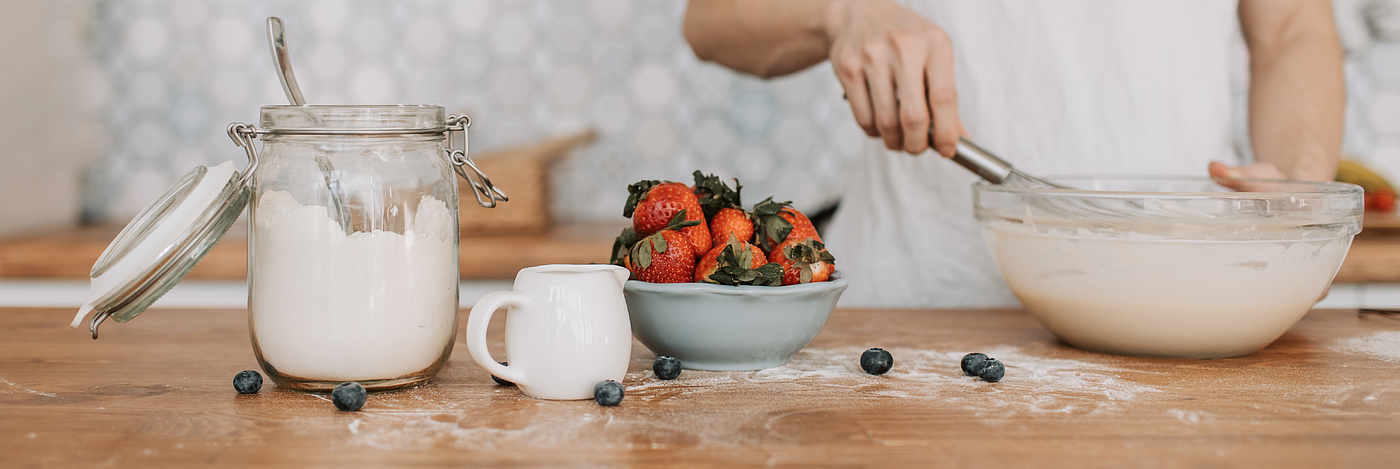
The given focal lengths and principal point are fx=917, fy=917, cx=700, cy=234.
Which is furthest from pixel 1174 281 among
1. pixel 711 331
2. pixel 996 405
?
pixel 711 331

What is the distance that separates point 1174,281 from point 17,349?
3.33 ft

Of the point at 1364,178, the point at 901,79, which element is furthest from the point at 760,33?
the point at 1364,178

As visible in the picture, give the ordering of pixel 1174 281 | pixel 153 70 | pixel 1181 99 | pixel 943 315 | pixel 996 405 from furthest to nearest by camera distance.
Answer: pixel 153 70, pixel 1181 99, pixel 943 315, pixel 1174 281, pixel 996 405

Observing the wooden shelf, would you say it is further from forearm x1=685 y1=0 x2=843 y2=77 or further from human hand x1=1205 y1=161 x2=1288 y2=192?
human hand x1=1205 y1=161 x2=1288 y2=192

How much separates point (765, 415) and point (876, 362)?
0.15m

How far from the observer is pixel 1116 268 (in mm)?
782

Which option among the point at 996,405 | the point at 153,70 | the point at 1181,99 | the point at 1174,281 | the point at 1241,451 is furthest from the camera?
the point at 153,70

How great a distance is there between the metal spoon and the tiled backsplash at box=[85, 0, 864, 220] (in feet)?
4.94

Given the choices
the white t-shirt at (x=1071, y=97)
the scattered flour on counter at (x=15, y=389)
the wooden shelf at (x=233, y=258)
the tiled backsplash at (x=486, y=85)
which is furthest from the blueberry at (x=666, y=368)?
the tiled backsplash at (x=486, y=85)

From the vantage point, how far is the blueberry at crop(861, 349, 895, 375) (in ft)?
2.37

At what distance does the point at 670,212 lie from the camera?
2.40 feet

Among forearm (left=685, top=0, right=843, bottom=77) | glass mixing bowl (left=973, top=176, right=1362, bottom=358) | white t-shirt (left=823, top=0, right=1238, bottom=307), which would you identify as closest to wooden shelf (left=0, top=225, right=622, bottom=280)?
forearm (left=685, top=0, right=843, bottom=77)

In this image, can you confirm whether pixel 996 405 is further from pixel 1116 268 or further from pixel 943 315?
pixel 943 315

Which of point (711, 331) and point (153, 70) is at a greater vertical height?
point (153, 70)
